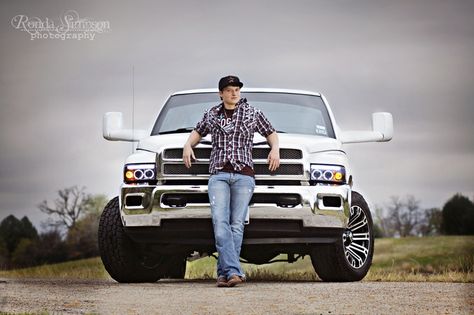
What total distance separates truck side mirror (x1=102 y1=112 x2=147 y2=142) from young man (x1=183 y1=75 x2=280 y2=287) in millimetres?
854

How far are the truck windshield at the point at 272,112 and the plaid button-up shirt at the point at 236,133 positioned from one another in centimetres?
70

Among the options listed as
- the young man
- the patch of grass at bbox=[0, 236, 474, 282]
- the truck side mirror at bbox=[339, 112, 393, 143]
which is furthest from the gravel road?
the patch of grass at bbox=[0, 236, 474, 282]

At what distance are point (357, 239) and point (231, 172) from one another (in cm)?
152

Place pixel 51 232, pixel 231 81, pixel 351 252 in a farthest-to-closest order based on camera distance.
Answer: pixel 51 232 < pixel 351 252 < pixel 231 81

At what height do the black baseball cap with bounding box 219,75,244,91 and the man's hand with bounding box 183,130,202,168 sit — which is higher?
the black baseball cap with bounding box 219,75,244,91

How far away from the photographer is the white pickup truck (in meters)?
7.21

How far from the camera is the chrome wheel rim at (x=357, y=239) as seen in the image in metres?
7.90

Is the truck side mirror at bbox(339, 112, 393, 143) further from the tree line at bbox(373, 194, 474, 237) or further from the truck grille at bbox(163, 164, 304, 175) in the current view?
the tree line at bbox(373, 194, 474, 237)

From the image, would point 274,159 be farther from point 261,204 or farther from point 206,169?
point 206,169

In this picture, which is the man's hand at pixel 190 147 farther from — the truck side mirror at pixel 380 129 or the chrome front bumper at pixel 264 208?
the truck side mirror at pixel 380 129

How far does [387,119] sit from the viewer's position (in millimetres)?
7793

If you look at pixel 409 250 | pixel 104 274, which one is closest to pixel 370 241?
pixel 104 274

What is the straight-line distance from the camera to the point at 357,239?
796 cm

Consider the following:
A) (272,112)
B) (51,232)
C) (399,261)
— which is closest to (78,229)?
(51,232)
